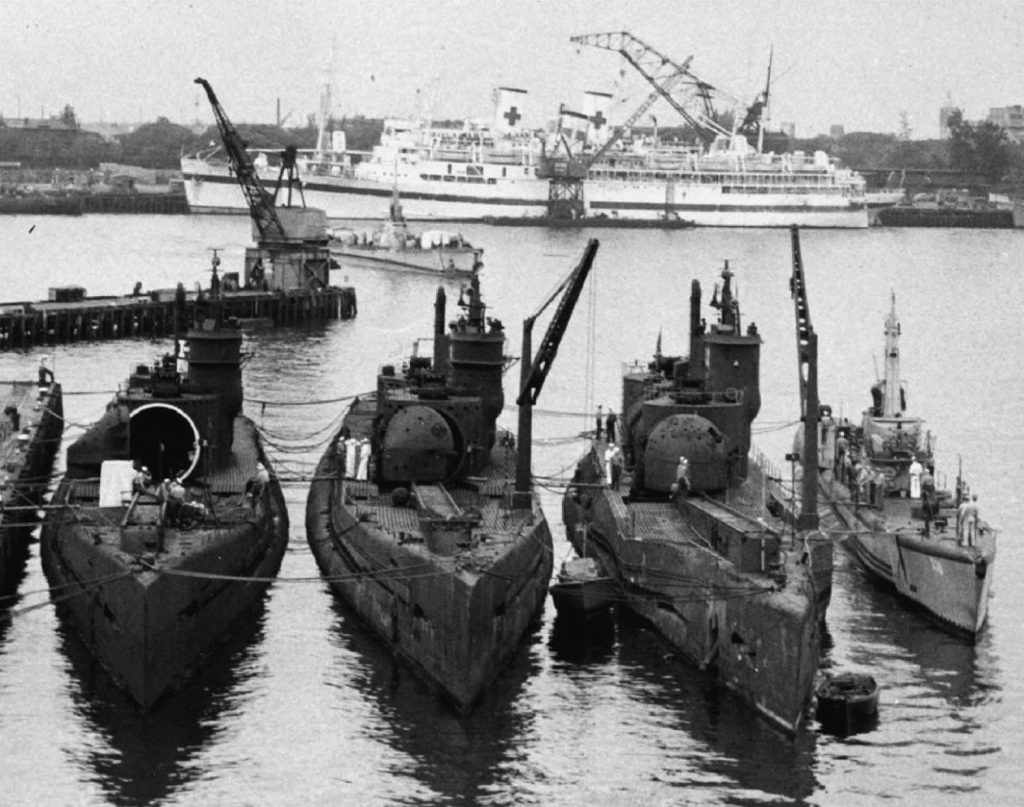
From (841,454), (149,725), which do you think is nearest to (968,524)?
(841,454)

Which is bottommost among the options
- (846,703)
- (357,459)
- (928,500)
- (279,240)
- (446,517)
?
(846,703)

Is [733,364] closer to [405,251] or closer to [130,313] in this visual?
[130,313]

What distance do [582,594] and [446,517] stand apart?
3.92m

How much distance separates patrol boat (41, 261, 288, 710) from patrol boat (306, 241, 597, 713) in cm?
204

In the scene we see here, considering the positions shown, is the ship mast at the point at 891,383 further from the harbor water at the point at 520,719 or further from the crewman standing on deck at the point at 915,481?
the crewman standing on deck at the point at 915,481

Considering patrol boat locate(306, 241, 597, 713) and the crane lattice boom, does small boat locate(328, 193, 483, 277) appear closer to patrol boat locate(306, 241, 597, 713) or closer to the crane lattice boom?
the crane lattice boom

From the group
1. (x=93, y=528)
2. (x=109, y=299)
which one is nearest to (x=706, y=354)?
(x=93, y=528)

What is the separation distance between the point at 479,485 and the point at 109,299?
61311mm

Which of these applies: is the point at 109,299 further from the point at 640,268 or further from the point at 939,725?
the point at 939,725

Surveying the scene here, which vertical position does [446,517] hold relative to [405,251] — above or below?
below

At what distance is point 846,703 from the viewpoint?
35719 millimetres

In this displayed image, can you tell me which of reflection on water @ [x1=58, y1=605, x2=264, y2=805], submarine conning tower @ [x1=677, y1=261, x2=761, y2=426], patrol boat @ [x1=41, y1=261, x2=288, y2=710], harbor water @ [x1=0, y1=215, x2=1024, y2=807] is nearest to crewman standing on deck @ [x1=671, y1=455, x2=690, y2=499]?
harbor water @ [x1=0, y1=215, x2=1024, y2=807]

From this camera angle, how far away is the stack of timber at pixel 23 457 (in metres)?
44.3

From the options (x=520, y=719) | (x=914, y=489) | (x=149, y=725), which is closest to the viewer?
(x=149, y=725)
